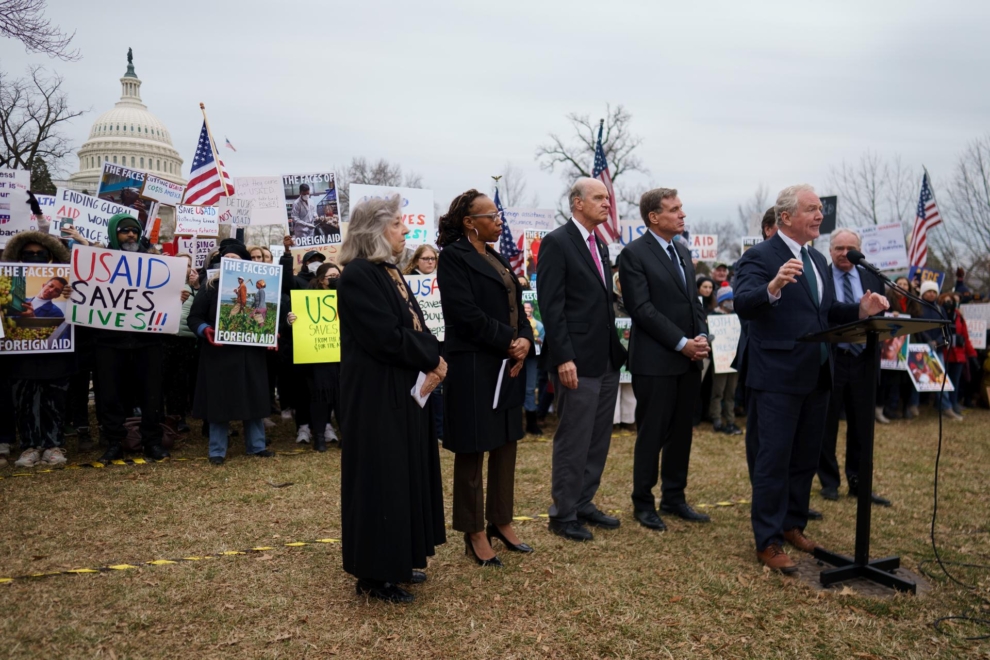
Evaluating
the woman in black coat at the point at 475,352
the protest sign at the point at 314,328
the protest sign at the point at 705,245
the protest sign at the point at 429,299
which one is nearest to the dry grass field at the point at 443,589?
the woman in black coat at the point at 475,352

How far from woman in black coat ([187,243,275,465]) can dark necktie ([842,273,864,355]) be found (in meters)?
6.00

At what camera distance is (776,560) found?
4965mm

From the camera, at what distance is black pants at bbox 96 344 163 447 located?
26.1ft

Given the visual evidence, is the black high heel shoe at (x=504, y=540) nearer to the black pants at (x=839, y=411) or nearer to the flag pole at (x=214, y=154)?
the black pants at (x=839, y=411)

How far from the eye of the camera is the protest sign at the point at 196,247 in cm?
1045

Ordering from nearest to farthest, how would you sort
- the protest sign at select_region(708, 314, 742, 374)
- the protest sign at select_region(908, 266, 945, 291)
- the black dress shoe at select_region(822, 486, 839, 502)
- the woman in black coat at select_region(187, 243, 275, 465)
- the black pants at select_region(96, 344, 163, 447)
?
the black dress shoe at select_region(822, 486, 839, 502), the black pants at select_region(96, 344, 163, 447), the woman in black coat at select_region(187, 243, 275, 465), the protest sign at select_region(708, 314, 742, 374), the protest sign at select_region(908, 266, 945, 291)

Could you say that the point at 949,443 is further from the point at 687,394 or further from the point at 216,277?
the point at 216,277

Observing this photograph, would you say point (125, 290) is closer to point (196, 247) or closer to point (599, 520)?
point (196, 247)

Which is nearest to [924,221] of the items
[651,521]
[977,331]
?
[977,331]

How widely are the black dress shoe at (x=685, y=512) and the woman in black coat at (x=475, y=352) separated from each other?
184cm

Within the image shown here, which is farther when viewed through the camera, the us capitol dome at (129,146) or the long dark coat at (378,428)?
the us capitol dome at (129,146)

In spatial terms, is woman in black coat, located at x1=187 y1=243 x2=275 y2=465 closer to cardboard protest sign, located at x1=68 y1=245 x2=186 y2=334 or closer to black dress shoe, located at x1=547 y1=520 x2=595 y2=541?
cardboard protest sign, located at x1=68 y1=245 x2=186 y2=334

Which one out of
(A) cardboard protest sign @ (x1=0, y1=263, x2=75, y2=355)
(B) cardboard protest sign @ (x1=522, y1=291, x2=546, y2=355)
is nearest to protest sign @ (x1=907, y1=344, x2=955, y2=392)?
(B) cardboard protest sign @ (x1=522, y1=291, x2=546, y2=355)

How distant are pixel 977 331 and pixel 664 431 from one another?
9971 millimetres
